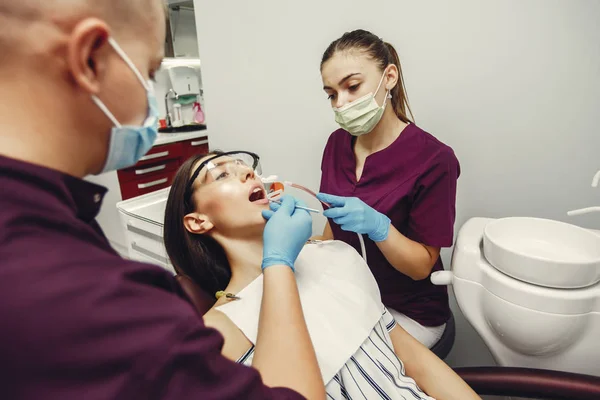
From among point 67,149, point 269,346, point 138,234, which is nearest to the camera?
point 67,149

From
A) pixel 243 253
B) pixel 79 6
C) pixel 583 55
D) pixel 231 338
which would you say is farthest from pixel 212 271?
pixel 583 55

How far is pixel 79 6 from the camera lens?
1.43 feet

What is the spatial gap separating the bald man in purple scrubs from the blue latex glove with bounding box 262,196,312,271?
378 mm

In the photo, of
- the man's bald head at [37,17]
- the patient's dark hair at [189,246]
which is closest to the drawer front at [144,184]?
the patient's dark hair at [189,246]

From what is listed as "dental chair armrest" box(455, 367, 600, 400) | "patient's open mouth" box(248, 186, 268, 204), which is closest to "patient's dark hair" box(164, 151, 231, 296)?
"patient's open mouth" box(248, 186, 268, 204)

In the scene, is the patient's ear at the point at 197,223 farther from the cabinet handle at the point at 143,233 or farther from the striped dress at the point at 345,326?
the cabinet handle at the point at 143,233

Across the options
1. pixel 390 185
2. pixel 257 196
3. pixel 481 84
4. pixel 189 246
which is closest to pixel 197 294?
pixel 189 246

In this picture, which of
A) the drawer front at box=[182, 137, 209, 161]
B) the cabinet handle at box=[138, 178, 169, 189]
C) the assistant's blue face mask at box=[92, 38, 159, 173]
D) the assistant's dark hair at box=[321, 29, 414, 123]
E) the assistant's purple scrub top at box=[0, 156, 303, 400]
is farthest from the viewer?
the drawer front at box=[182, 137, 209, 161]

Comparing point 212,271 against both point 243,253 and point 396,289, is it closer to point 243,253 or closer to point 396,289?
point 243,253

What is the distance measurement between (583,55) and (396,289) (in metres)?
1.05

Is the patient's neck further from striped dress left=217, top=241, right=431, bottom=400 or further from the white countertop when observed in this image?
the white countertop

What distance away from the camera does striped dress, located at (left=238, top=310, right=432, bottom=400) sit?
0.93 m

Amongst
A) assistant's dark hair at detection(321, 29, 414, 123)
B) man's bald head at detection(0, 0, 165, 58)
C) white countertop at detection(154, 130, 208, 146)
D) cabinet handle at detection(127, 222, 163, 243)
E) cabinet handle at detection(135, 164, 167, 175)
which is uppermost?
assistant's dark hair at detection(321, 29, 414, 123)

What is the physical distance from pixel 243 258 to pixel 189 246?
189mm
